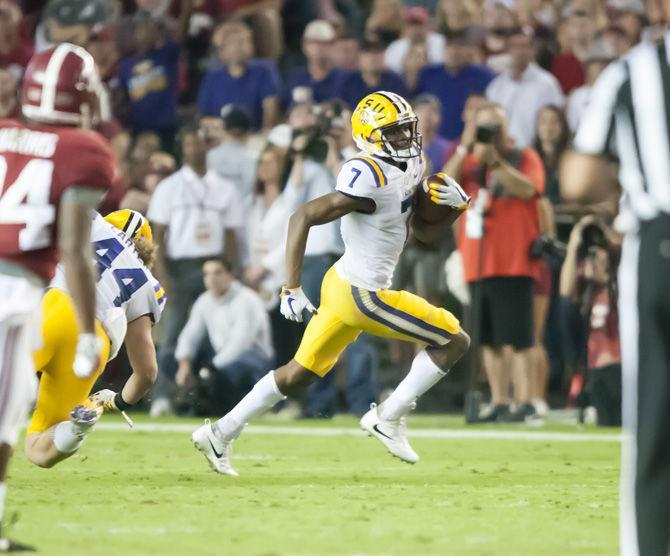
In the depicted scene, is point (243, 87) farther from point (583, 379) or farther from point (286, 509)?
point (286, 509)

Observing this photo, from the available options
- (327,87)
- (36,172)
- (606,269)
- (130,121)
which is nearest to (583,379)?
(606,269)

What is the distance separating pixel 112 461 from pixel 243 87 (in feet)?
18.5

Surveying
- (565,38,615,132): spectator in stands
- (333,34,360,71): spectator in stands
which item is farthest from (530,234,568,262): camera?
(333,34,360,71): spectator in stands

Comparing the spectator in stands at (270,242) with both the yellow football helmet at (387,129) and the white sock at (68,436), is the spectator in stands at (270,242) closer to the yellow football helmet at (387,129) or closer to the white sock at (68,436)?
the yellow football helmet at (387,129)

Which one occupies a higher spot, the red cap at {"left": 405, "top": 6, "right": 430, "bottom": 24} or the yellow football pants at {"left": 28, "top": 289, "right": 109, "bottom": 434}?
the red cap at {"left": 405, "top": 6, "right": 430, "bottom": 24}

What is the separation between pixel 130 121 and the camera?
1430cm

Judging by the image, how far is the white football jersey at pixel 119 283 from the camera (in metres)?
7.45

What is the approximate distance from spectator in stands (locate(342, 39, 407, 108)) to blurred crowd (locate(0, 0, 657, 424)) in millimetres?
20

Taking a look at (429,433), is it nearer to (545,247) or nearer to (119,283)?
(545,247)

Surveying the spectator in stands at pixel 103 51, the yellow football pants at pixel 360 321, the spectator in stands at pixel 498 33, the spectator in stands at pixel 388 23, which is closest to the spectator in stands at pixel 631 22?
the spectator in stands at pixel 498 33

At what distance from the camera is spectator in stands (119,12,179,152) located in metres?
14.2

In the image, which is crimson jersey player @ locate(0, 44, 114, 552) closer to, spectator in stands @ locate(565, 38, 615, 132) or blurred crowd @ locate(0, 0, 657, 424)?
blurred crowd @ locate(0, 0, 657, 424)

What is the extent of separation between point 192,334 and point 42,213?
7206mm


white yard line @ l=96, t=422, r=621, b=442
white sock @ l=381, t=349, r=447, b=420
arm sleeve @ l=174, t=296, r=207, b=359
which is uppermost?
arm sleeve @ l=174, t=296, r=207, b=359
